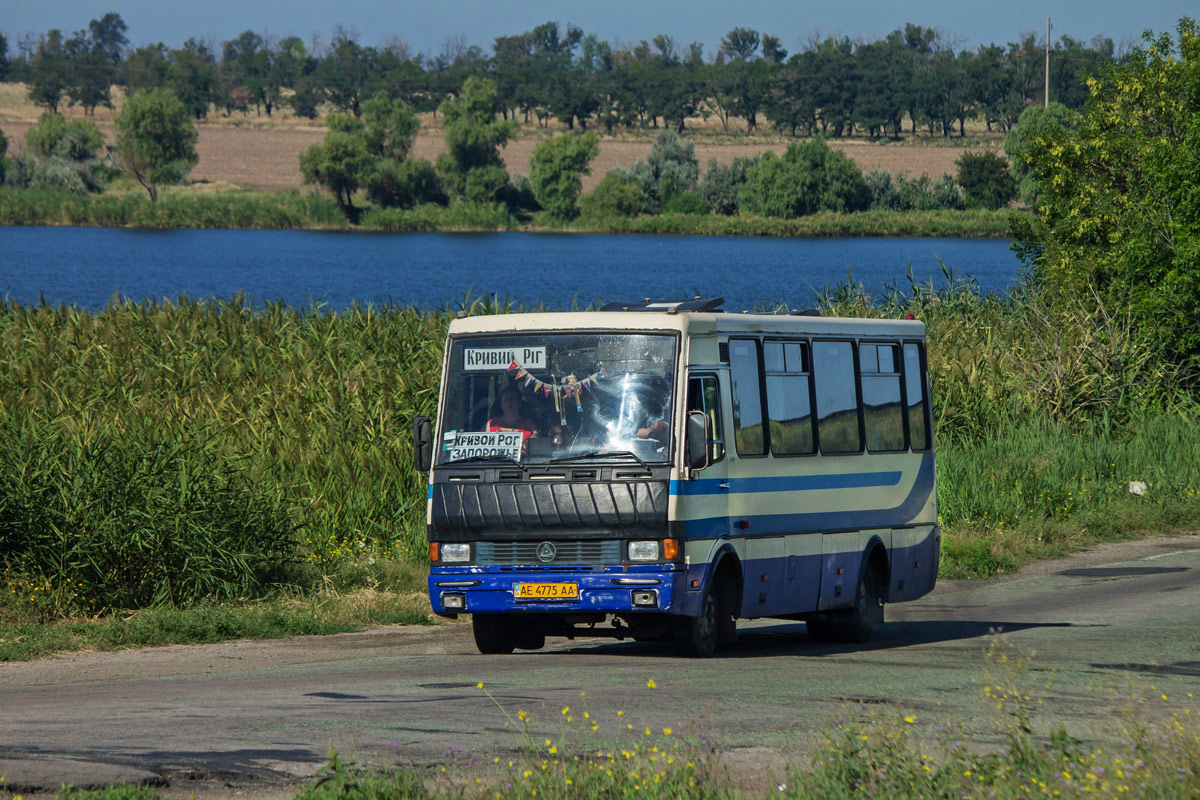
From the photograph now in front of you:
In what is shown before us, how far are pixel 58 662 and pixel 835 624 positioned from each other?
6625mm

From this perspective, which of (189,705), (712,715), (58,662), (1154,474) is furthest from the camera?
(1154,474)

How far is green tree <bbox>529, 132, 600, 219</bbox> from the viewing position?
12825cm

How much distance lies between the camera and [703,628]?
12359 millimetres

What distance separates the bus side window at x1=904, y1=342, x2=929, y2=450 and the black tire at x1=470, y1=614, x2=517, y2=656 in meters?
4.72

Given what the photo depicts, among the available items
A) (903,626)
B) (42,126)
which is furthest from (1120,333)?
(42,126)

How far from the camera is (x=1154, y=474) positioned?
82.9ft

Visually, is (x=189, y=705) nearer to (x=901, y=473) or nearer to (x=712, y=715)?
(x=712, y=715)

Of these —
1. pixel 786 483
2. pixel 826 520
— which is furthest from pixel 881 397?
pixel 786 483

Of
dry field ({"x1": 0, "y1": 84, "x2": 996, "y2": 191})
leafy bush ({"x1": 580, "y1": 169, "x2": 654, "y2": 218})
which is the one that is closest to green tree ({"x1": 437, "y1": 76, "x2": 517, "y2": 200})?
leafy bush ({"x1": 580, "y1": 169, "x2": 654, "y2": 218})

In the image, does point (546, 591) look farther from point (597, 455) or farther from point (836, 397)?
point (836, 397)

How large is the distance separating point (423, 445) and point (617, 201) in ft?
384

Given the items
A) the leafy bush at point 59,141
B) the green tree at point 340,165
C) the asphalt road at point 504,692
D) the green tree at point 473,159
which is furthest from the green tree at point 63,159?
the asphalt road at point 504,692

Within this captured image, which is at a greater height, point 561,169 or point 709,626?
point 709,626

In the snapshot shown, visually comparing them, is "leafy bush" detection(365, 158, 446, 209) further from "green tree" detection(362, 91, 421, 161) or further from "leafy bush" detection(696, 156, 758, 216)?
"leafy bush" detection(696, 156, 758, 216)
